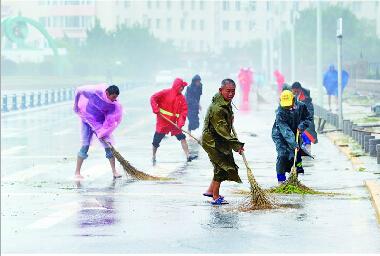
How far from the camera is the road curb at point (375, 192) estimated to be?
1481 centimetres

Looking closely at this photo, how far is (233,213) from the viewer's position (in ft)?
48.6

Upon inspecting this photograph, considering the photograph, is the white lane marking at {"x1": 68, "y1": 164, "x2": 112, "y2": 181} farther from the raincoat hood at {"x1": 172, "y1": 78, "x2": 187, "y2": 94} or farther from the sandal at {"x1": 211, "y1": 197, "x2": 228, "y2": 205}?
the sandal at {"x1": 211, "y1": 197, "x2": 228, "y2": 205}

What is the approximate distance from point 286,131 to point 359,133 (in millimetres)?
8868

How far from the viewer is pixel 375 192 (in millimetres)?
16469

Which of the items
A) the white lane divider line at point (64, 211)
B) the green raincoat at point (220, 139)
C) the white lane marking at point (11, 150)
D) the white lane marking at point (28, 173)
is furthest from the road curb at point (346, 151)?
the white lane marking at point (11, 150)

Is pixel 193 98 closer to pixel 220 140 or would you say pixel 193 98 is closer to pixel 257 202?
pixel 220 140

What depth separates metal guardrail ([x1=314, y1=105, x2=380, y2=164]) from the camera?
23359 millimetres

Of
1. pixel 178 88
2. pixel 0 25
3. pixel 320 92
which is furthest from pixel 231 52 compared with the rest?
pixel 178 88

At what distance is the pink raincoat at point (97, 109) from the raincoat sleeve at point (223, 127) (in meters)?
4.99

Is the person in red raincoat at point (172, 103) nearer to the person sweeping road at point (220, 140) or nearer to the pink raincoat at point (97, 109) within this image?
Answer: the pink raincoat at point (97, 109)

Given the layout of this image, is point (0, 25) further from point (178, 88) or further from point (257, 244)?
point (257, 244)

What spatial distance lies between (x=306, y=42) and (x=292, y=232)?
96810mm

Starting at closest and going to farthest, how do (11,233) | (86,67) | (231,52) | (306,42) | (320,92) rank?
1. (11,233)
2. (320,92)
3. (306,42)
4. (86,67)
5. (231,52)

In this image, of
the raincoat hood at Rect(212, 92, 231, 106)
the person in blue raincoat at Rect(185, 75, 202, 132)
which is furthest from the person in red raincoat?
the raincoat hood at Rect(212, 92, 231, 106)
